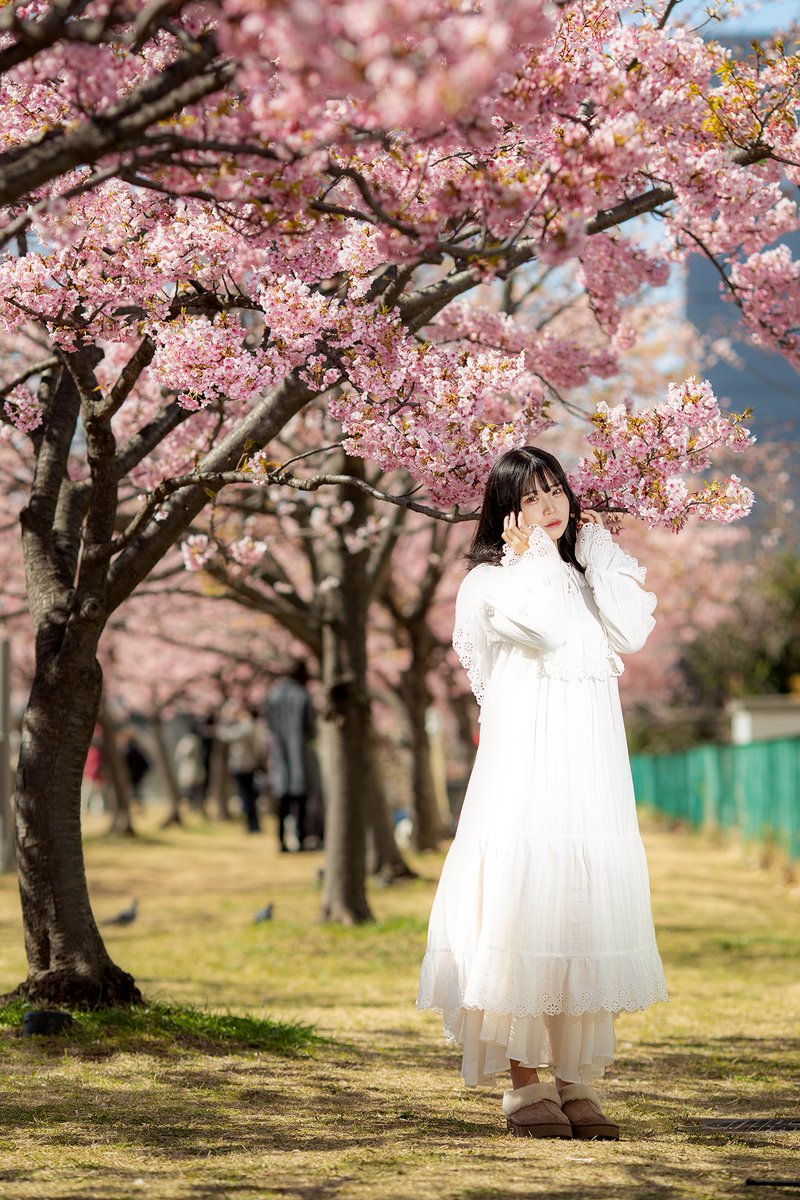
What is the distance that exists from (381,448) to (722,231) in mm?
2280

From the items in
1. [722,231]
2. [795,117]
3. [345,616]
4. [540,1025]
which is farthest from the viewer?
[345,616]

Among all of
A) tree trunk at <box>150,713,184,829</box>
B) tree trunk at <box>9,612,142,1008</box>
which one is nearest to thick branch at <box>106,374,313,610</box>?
tree trunk at <box>9,612,142,1008</box>

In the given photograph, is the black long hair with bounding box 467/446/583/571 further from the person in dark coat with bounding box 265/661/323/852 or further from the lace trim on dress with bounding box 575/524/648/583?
the person in dark coat with bounding box 265/661/323/852

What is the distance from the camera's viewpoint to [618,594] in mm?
4484

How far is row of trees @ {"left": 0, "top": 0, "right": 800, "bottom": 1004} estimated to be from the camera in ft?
10.6

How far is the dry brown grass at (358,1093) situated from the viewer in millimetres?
3836

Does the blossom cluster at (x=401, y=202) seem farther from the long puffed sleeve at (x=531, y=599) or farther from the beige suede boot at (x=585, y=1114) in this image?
the beige suede boot at (x=585, y=1114)

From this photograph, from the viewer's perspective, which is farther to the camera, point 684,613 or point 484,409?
point 684,613

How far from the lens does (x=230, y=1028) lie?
6098mm

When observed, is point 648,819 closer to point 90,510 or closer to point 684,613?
point 684,613

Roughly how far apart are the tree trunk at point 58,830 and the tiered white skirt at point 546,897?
80.3 inches

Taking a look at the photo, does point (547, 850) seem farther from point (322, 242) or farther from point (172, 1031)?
point (172, 1031)

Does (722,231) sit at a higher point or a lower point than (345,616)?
higher

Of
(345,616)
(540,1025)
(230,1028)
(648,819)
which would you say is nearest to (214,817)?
(648,819)
